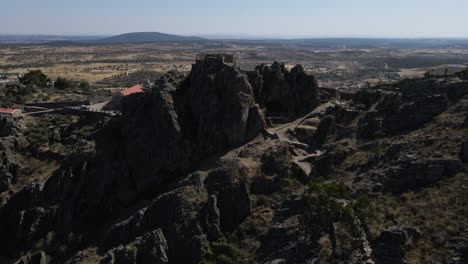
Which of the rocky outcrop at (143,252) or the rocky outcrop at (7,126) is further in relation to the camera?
the rocky outcrop at (7,126)

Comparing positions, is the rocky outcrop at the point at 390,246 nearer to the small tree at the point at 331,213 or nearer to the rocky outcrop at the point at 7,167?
the small tree at the point at 331,213

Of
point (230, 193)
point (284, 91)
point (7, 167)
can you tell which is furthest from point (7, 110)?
point (230, 193)

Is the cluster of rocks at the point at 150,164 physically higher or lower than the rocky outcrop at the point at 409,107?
lower

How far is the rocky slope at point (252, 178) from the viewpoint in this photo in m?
38.3

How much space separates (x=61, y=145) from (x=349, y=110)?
124 ft

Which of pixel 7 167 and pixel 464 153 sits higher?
pixel 464 153

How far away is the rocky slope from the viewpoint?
38312mm

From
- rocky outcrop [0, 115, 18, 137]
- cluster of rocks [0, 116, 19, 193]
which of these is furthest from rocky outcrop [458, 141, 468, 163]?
rocky outcrop [0, 115, 18, 137]

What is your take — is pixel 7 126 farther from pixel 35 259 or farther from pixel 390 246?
pixel 390 246

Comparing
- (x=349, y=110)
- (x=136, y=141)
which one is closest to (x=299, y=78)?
(x=349, y=110)

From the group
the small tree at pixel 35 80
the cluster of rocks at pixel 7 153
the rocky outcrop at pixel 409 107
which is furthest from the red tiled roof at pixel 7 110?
the rocky outcrop at pixel 409 107

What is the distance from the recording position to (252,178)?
50.2 meters

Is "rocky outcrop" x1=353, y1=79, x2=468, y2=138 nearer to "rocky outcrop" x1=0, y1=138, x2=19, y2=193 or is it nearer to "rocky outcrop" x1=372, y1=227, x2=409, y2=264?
"rocky outcrop" x1=372, y1=227, x2=409, y2=264

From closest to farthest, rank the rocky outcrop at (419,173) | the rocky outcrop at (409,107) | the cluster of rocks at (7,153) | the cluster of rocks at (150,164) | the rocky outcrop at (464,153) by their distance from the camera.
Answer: the rocky outcrop at (419,173), the rocky outcrop at (464,153), the cluster of rocks at (150,164), the rocky outcrop at (409,107), the cluster of rocks at (7,153)
